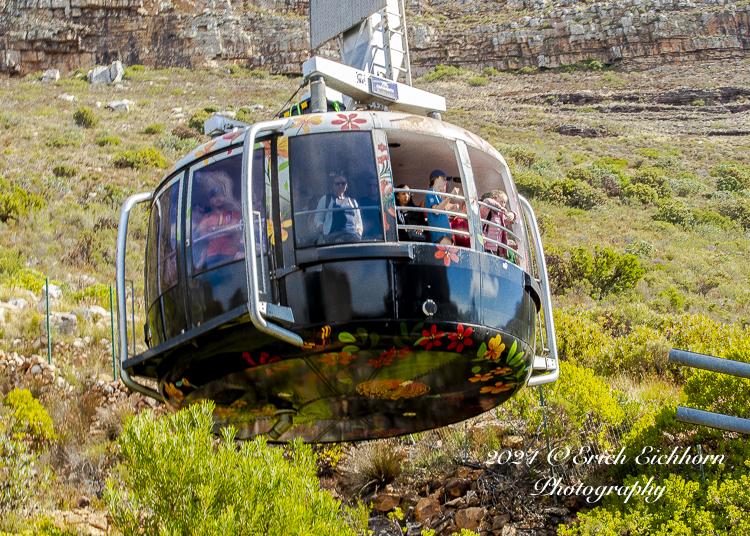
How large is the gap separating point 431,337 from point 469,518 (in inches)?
189

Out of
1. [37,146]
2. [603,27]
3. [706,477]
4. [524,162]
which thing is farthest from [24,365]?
[603,27]

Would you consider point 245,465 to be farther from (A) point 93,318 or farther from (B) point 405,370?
(A) point 93,318

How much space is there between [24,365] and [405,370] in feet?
31.5

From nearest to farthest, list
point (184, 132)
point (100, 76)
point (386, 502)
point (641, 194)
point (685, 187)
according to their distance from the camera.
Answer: point (386, 502)
point (641, 194)
point (685, 187)
point (184, 132)
point (100, 76)

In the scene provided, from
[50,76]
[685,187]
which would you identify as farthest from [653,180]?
[50,76]

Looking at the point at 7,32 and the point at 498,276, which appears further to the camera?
the point at 7,32

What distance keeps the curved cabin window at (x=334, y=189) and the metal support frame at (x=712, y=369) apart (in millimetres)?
2442

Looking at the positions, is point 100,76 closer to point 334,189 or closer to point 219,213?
point 219,213

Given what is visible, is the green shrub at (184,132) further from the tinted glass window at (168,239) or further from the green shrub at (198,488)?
the green shrub at (198,488)

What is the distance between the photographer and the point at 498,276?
650 cm

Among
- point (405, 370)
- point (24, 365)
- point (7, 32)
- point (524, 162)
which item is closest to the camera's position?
point (405, 370)

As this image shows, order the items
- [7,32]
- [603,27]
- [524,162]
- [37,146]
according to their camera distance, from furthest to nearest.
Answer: [603,27] < [7,32] < [524,162] < [37,146]

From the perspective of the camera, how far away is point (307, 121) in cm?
648

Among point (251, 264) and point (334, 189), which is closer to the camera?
point (251, 264)
